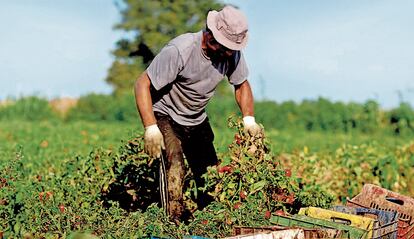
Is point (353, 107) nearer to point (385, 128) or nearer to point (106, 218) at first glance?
point (385, 128)

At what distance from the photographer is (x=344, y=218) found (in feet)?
17.9

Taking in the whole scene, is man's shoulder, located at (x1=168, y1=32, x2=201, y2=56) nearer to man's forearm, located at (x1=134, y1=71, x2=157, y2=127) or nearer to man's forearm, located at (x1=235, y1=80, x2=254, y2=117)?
man's forearm, located at (x1=134, y1=71, x2=157, y2=127)

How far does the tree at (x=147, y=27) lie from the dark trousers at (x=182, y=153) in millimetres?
39438

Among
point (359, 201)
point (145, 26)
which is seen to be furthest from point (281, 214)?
point (145, 26)

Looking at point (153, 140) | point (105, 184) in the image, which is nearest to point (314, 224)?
point (153, 140)

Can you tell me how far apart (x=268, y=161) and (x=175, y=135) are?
0.92 meters

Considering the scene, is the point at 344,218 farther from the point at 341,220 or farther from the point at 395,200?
the point at 395,200

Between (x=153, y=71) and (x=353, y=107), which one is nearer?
(x=153, y=71)

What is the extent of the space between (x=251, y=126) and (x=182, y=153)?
638mm

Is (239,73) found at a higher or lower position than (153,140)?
higher

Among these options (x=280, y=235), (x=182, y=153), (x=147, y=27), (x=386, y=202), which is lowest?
(x=280, y=235)

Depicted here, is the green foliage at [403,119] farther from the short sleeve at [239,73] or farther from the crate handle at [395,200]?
the short sleeve at [239,73]

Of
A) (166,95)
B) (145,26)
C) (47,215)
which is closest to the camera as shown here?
(47,215)

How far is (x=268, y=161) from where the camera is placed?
6.38 m
